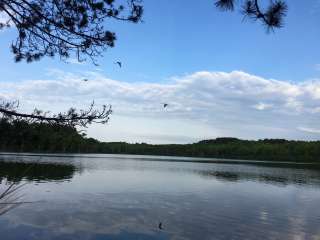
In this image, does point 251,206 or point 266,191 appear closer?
point 251,206

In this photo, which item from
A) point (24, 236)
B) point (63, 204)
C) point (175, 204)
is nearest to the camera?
point (24, 236)

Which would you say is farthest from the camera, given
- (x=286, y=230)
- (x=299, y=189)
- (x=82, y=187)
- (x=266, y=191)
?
(x=299, y=189)

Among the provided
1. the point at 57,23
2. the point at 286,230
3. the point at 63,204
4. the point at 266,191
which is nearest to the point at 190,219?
the point at 286,230

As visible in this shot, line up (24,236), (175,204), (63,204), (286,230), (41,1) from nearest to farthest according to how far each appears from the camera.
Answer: (41,1) < (24,236) < (286,230) < (63,204) < (175,204)

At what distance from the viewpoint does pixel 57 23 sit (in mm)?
10469

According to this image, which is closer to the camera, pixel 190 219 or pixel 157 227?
pixel 157 227

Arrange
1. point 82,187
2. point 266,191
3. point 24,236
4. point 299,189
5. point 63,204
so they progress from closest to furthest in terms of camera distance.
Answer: point 24,236 → point 63,204 → point 82,187 → point 266,191 → point 299,189

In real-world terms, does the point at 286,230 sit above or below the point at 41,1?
below

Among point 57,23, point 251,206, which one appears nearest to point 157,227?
point 251,206

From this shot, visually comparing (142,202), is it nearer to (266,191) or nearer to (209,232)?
(209,232)

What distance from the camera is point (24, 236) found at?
1753 cm

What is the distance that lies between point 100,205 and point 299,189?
2415 cm

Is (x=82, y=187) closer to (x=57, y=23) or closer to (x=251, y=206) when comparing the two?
(x=251, y=206)

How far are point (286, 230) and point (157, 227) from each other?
21.2 feet
